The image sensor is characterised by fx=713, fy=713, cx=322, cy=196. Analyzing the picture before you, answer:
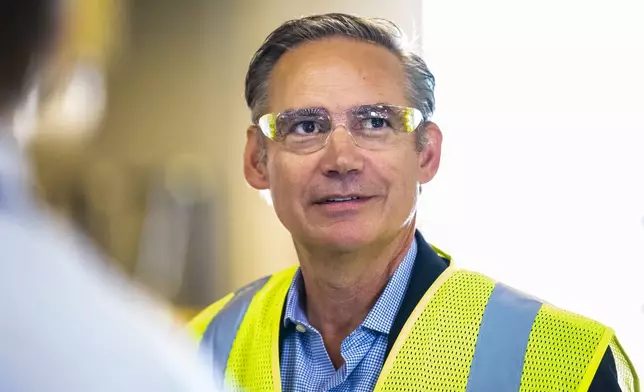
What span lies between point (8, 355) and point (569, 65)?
97 cm

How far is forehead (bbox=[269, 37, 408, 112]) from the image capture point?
3.26 ft

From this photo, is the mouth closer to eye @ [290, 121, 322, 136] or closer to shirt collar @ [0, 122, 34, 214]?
eye @ [290, 121, 322, 136]

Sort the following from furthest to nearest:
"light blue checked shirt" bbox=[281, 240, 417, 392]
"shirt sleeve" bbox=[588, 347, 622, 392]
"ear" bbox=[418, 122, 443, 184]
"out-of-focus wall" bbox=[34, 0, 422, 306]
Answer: "out-of-focus wall" bbox=[34, 0, 422, 306] < "ear" bbox=[418, 122, 443, 184] < "light blue checked shirt" bbox=[281, 240, 417, 392] < "shirt sleeve" bbox=[588, 347, 622, 392]

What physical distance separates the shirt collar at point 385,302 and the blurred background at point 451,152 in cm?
20

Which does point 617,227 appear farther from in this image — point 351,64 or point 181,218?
point 181,218

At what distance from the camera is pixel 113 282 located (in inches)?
16.3

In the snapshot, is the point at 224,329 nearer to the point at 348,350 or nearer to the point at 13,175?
the point at 348,350

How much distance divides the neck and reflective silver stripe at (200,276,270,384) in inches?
6.2

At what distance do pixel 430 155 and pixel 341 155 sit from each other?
174 mm

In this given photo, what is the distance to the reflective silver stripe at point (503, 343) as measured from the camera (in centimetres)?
87

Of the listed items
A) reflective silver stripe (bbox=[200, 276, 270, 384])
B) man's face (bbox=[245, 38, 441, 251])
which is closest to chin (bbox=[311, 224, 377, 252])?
man's face (bbox=[245, 38, 441, 251])

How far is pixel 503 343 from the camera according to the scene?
0.89 m

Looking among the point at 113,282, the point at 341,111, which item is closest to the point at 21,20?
the point at 113,282

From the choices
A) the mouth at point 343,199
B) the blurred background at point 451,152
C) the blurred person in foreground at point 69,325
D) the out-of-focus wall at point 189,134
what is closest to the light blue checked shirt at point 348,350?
the mouth at point 343,199
